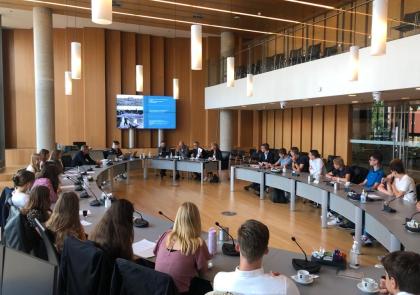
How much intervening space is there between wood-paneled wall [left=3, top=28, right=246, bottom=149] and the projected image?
0.95 feet

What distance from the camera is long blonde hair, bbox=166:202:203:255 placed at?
2506 mm

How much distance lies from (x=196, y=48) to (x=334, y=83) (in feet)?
12.5

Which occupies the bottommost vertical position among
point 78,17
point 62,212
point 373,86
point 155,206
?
point 155,206

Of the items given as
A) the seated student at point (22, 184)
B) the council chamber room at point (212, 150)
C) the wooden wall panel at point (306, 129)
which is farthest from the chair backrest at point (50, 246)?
the wooden wall panel at point (306, 129)

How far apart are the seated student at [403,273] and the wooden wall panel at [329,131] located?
999 centimetres

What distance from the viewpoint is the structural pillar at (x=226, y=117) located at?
1381 centimetres

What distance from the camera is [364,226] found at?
488 cm

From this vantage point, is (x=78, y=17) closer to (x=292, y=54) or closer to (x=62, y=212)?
(x=292, y=54)

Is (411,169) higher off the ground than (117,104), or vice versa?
(117,104)

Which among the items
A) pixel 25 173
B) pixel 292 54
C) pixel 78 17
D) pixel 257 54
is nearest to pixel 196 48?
pixel 25 173

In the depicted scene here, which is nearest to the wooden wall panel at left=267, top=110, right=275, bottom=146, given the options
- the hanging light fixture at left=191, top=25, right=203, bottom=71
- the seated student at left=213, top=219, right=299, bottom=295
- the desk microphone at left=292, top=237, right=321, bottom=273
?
the hanging light fixture at left=191, top=25, right=203, bottom=71

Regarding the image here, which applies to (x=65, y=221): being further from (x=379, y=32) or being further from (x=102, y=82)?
(x=102, y=82)

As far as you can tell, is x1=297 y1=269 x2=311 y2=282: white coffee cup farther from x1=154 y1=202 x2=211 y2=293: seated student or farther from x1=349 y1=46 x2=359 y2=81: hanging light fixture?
x1=349 y1=46 x2=359 y2=81: hanging light fixture

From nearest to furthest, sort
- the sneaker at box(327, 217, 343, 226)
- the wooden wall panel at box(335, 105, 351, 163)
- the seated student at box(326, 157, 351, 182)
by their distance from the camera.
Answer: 1. the sneaker at box(327, 217, 343, 226)
2. the seated student at box(326, 157, 351, 182)
3. the wooden wall panel at box(335, 105, 351, 163)
